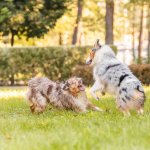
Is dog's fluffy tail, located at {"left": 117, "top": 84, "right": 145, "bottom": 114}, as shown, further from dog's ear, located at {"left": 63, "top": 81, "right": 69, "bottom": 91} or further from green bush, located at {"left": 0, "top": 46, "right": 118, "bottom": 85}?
green bush, located at {"left": 0, "top": 46, "right": 118, "bottom": 85}

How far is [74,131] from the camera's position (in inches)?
303

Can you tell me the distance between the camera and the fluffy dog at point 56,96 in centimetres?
1095

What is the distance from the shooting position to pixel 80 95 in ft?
36.3

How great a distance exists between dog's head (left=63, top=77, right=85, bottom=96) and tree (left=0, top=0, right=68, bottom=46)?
1651 centimetres

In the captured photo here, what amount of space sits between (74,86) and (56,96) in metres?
0.51

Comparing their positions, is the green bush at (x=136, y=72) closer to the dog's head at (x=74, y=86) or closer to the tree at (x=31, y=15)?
the tree at (x=31, y=15)

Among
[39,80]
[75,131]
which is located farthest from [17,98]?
[75,131]

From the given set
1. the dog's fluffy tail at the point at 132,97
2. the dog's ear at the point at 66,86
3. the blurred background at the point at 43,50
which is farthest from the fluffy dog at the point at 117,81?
the blurred background at the point at 43,50

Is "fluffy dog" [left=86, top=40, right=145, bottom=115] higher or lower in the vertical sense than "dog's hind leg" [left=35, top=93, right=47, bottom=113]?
higher

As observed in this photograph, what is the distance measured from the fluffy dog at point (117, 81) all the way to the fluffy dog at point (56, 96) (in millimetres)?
476

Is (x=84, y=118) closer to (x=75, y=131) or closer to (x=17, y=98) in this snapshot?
(x=75, y=131)

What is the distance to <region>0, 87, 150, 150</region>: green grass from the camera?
21.6 feet

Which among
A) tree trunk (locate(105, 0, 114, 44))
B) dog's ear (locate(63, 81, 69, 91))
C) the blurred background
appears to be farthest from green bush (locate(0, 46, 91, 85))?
dog's ear (locate(63, 81, 69, 91))

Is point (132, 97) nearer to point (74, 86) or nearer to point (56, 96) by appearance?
point (74, 86)
